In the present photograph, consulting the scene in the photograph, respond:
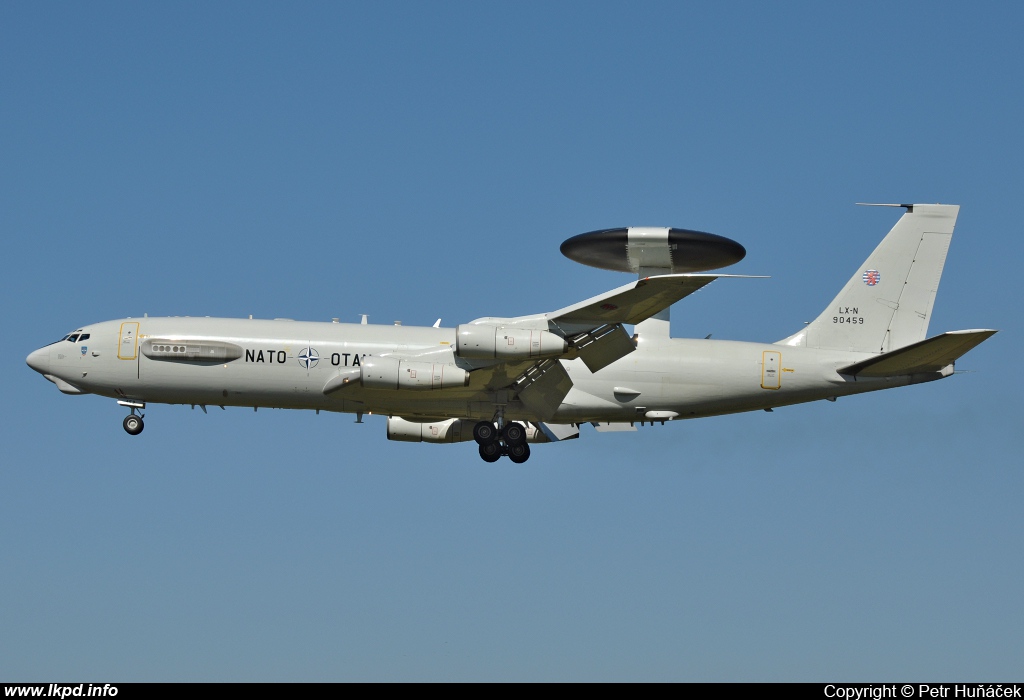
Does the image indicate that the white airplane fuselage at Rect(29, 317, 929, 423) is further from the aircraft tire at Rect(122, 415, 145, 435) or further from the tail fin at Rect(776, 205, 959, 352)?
the aircraft tire at Rect(122, 415, 145, 435)

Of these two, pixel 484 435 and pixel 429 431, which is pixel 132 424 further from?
pixel 484 435

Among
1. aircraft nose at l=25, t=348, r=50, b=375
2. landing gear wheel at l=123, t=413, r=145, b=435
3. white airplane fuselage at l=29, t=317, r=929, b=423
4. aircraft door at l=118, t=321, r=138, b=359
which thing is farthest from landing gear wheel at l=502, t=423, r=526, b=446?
aircraft nose at l=25, t=348, r=50, b=375

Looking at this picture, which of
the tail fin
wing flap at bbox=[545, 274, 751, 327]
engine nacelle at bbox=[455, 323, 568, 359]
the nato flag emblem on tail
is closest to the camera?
wing flap at bbox=[545, 274, 751, 327]

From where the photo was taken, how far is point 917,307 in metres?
42.4

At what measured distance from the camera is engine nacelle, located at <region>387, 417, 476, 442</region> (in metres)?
44.2

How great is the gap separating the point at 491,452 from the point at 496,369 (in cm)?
318

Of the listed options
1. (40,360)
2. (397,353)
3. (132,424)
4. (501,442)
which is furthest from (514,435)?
(40,360)

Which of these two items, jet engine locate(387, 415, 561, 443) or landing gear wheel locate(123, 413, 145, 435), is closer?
landing gear wheel locate(123, 413, 145, 435)

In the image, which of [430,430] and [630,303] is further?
[430,430]

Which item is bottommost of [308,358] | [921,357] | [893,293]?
[921,357]

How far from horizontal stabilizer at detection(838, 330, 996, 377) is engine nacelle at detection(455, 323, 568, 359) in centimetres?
1000

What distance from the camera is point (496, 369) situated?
128ft

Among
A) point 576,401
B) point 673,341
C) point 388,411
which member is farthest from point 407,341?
point 673,341
